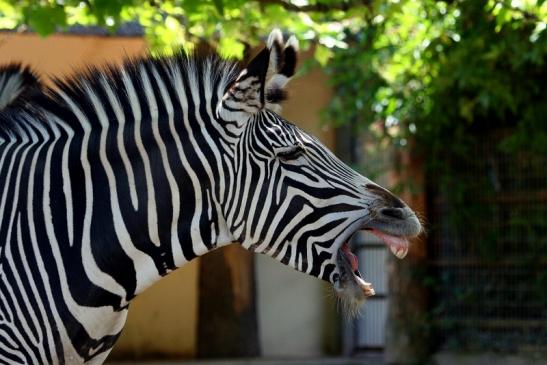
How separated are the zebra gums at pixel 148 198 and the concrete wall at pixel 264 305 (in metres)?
7.60

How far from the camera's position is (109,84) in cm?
430

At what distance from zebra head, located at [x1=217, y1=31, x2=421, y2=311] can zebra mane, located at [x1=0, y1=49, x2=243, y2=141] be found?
19cm

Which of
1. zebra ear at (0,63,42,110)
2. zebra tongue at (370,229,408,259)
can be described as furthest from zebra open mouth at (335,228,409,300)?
zebra ear at (0,63,42,110)

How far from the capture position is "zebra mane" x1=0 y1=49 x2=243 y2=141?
429 centimetres

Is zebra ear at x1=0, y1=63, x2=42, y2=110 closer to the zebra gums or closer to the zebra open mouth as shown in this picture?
Result: the zebra gums

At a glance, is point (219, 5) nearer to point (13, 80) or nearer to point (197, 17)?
point (197, 17)

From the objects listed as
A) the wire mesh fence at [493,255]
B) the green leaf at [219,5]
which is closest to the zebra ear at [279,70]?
the green leaf at [219,5]

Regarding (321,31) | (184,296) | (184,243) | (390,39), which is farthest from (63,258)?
(184,296)

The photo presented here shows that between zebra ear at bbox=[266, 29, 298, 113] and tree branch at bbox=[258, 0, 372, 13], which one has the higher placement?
tree branch at bbox=[258, 0, 372, 13]

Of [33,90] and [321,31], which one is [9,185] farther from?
[321,31]

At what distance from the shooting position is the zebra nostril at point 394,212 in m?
4.00

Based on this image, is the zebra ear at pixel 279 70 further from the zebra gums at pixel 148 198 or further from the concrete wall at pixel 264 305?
the concrete wall at pixel 264 305

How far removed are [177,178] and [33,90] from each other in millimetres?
806

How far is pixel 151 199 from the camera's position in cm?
416
